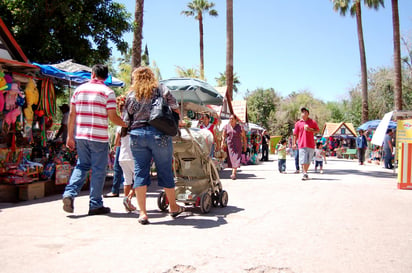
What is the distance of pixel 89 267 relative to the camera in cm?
297

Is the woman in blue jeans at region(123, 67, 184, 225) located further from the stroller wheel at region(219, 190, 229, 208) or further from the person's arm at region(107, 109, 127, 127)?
the stroller wheel at region(219, 190, 229, 208)

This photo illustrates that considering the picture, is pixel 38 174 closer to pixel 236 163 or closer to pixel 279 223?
pixel 279 223

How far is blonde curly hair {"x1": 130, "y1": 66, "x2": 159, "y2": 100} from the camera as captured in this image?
4.62 metres

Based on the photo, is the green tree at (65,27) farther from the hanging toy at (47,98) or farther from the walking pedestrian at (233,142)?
the walking pedestrian at (233,142)

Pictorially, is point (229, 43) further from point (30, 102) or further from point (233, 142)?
point (30, 102)

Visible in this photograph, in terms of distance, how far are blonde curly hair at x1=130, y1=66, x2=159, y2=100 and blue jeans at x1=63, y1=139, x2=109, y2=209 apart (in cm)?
103

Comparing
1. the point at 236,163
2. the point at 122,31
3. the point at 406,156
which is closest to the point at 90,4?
the point at 122,31

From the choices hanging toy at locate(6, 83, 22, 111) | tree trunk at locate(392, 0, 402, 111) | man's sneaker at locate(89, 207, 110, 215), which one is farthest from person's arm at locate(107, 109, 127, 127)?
tree trunk at locate(392, 0, 402, 111)

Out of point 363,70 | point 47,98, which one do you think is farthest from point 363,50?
point 47,98

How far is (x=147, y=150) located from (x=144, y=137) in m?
0.21

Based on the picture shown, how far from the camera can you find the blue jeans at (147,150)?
4.59 meters

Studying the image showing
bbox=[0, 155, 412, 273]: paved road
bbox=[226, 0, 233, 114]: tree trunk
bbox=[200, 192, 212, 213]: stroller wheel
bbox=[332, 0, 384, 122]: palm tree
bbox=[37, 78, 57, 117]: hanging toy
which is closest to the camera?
bbox=[0, 155, 412, 273]: paved road

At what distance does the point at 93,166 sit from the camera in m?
5.16

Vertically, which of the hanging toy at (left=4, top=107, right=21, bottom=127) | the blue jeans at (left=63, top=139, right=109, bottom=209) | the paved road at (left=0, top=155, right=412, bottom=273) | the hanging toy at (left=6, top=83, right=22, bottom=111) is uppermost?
the hanging toy at (left=6, top=83, right=22, bottom=111)
